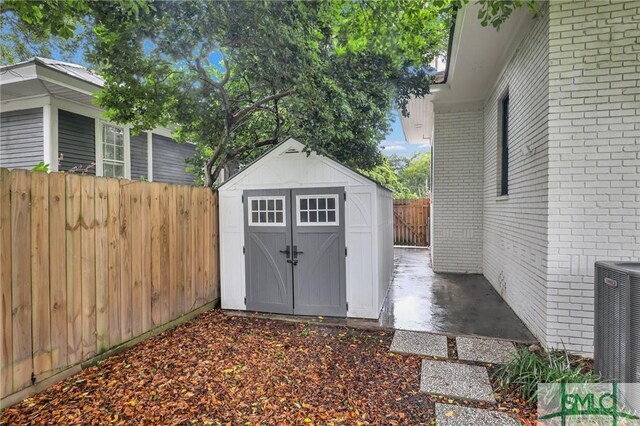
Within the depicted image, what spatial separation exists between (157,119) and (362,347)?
20.2 feet

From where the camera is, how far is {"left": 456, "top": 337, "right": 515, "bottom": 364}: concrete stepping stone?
352cm

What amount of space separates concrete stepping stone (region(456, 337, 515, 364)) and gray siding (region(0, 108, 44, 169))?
29.9 feet

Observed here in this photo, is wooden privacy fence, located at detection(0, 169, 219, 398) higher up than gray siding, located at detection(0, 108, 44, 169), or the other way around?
gray siding, located at detection(0, 108, 44, 169)

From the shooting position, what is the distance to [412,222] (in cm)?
1395

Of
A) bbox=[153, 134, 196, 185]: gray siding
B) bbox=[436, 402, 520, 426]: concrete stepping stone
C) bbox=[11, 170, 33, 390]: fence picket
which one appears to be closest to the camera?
bbox=[436, 402, 520, 426]: concrete stepping stone

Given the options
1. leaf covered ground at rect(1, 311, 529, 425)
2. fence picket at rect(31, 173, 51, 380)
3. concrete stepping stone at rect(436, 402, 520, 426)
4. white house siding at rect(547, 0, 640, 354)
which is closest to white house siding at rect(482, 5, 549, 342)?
white house siding at rect(547, 0, 640, 354)

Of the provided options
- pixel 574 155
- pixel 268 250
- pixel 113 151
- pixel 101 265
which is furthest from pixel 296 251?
pixel 113 151

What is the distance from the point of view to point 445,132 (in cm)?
803

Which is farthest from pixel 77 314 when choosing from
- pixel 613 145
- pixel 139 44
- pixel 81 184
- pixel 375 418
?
pixel 613 145

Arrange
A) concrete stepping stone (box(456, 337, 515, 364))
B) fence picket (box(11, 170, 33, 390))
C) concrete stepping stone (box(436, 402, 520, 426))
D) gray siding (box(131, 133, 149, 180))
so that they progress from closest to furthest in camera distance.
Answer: concrete stepping stone (box(436, 402, 520, 426))
fence picket (box(11, 170, 33, 390))
concrete stepping stone (box(456, 337, 515, 364))
gray siding (box(131, 133, 149, 180))

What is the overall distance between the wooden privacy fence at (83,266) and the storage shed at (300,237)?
778 mm

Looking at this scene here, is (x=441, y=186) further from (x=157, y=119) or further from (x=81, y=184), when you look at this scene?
(x=81, y=184)

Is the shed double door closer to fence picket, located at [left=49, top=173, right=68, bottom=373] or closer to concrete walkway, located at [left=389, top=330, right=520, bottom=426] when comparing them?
concrete walkway, located at [left=389, top=330, right=520, bottom=426]

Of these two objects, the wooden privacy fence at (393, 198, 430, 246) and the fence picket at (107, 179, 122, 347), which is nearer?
the fence picket at (107, 179, 122, 347)
